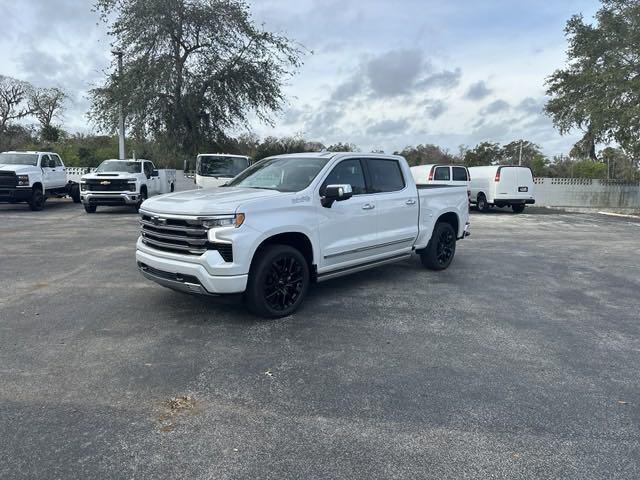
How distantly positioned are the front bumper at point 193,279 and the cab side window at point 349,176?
174cm

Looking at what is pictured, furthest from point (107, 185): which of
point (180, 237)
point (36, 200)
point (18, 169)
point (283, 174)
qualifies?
point (180, 237)

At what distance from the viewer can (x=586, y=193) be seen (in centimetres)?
2697

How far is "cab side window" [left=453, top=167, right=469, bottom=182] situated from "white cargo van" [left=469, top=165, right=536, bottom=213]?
3.47ft

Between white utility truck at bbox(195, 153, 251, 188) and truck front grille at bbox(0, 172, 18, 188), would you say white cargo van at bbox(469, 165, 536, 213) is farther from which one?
truck front grille at bbox(0, 172, 18, 188)

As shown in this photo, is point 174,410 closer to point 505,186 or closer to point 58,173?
point 58,173

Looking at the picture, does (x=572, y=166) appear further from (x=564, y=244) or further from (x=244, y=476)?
(x=244, y=476)

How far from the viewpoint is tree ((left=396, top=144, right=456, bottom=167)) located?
4328cm

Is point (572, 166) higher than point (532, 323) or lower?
higher

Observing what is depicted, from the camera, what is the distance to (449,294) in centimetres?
654

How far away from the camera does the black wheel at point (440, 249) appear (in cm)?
774

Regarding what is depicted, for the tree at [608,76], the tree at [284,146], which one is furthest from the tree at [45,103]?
the tree at [608,76]

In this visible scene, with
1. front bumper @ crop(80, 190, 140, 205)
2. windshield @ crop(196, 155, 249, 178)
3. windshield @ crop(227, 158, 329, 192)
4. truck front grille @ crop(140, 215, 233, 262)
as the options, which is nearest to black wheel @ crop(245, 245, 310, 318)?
truck front grille @ crop(140, 215, 233, 262)

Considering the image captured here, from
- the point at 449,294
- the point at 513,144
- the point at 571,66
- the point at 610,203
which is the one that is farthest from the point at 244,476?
the point at 513,144

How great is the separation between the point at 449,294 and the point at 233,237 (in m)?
3.28
